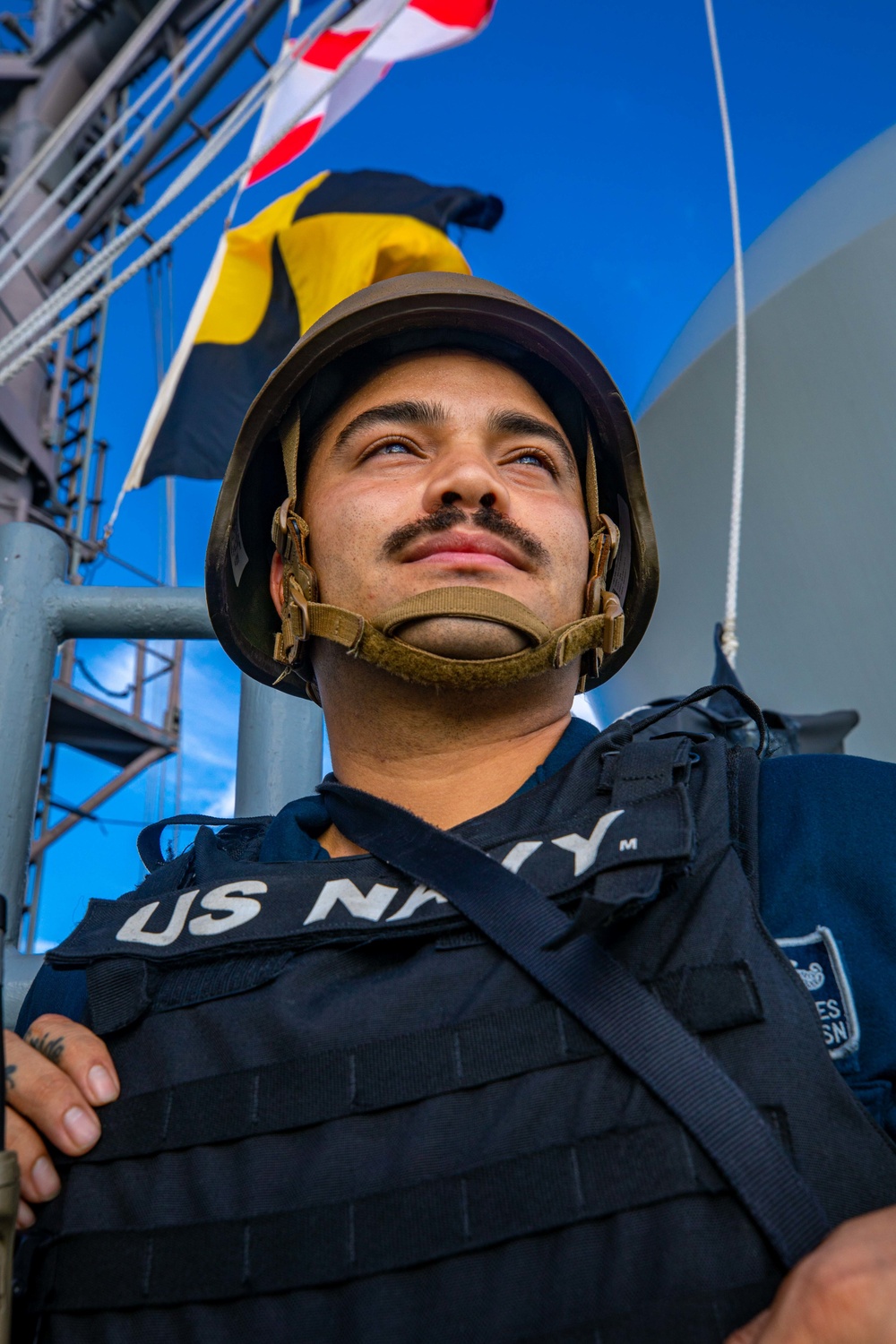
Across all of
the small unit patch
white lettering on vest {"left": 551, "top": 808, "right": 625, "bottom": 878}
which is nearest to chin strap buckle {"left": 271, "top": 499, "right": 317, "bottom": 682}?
white lettering on vest {"left": 551, "top": 808, "right": 625, "bottom": 878}

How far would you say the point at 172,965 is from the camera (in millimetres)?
1369

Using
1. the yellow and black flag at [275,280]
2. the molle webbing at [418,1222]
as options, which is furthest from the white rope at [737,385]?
the yellow and black flag at [275,280]

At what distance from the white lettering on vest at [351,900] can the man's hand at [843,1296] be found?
673 mm

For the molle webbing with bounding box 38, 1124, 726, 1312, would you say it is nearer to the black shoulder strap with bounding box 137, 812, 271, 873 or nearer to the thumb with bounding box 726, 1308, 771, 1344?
the thumb with bounding box 726, 1308, 771, 1344

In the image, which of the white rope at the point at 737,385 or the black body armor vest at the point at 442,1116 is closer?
the black body armor vest at the point at 442,1116

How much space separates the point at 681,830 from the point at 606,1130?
1.22ft

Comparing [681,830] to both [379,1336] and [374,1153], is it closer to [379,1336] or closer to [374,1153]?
[374,1153]

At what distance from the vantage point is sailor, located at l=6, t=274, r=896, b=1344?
918 millimetres

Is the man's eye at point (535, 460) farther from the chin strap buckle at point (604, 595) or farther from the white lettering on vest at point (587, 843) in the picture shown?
the white lettering on vest at point (587, 843)

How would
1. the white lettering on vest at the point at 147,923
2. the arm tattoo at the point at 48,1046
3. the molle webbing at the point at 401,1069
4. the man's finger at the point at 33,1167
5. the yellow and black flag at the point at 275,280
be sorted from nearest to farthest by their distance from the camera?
the molle webbing at the point at 401,1069, the man's finger at the point at 33,1167, the arm tattoo at the point at 48,1046, the white lettering on vest at the point at 147,923, the yellow and black flag at the point at 275,280

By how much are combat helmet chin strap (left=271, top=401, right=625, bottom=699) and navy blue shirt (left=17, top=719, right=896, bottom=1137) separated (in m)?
0.50

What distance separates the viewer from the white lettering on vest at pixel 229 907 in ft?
4.51

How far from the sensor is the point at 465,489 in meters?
1.82

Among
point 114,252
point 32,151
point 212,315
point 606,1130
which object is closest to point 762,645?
point 114,252
